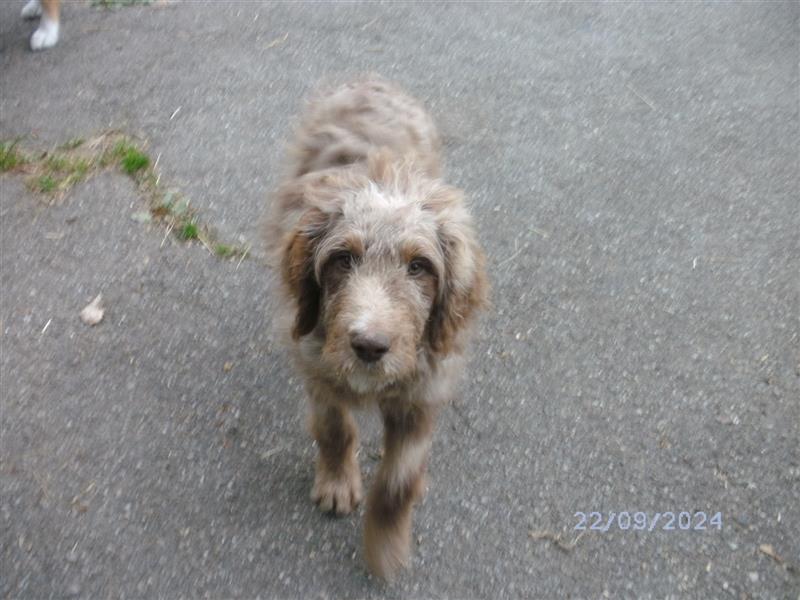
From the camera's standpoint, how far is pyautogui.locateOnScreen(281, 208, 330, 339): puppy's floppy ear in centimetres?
283

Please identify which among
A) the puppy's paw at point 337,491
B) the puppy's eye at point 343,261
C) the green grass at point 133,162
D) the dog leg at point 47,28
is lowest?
the dog leg at point 47,28

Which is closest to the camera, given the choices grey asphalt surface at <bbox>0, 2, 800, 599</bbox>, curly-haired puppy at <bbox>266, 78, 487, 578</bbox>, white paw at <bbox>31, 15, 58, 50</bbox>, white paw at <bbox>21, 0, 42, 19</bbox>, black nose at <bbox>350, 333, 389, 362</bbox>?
black nose at <bbox>350, 333, 389, 362</bbox>

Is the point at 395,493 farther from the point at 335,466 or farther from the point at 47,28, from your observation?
the point at 47,28

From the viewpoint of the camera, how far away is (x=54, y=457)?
11.5ft

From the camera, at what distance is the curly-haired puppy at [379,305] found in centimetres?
263

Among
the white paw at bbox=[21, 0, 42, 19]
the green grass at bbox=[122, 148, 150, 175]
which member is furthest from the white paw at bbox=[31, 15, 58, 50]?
the green grass at bbox=[122, 148, 150, 175]

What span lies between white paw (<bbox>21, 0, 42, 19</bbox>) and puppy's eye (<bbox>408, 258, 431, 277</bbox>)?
18.4 ft

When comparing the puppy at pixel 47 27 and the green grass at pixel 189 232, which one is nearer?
the green grass at pixel 189 232

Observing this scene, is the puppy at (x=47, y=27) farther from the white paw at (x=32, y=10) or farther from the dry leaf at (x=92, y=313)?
the dry leaf at (x=92, y=313)

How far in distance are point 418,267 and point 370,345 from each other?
398 millimetres

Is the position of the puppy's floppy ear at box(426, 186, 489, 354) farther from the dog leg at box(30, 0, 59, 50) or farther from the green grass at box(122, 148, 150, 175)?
the dog leg at box(30, 0, 59, 50)

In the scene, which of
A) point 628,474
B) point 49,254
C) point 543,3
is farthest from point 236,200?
point 543,3

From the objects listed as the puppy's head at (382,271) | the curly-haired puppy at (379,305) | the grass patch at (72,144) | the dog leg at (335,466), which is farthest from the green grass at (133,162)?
the dog leg at (335,466)

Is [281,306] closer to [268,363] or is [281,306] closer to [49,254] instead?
[268,363]
